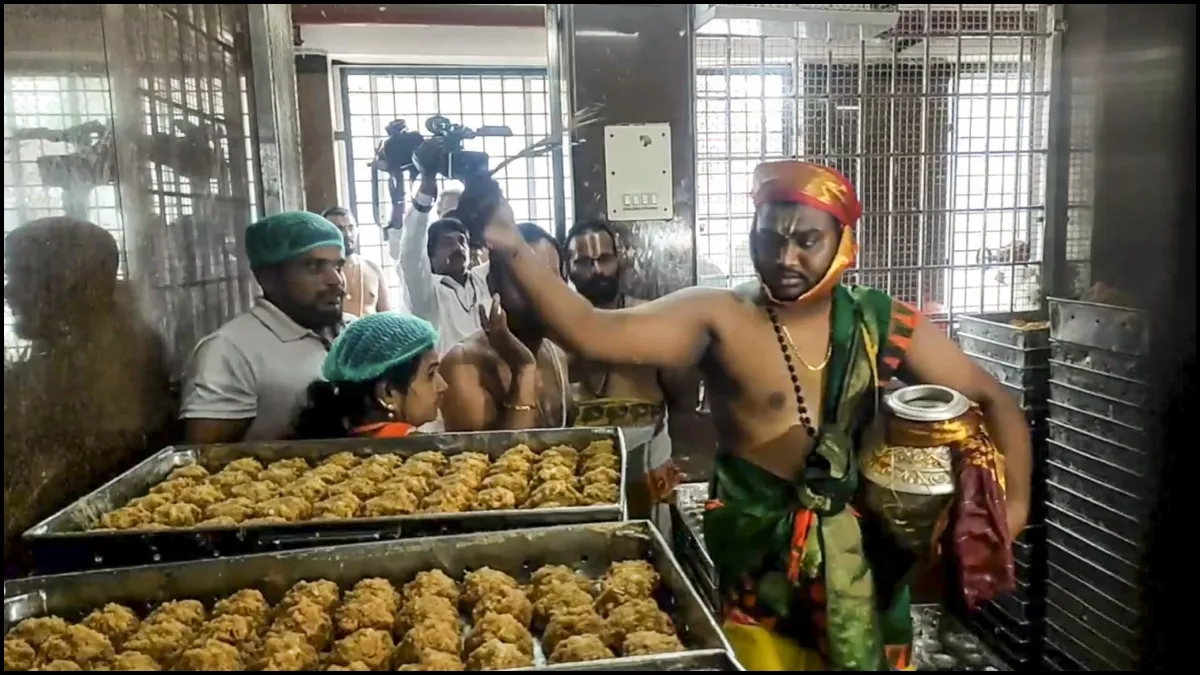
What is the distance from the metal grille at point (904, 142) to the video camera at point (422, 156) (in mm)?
327

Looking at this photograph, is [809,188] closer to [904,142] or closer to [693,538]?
[904,142]

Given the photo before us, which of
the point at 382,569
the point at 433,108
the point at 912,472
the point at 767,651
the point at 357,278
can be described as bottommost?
the point at 767,651

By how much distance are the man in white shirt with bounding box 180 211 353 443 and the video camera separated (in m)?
0.13

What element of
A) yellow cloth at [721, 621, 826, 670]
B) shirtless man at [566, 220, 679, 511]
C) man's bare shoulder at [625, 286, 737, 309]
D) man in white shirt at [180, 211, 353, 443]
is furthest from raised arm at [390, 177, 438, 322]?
yellow cloth at [721, 621, 826, 670]

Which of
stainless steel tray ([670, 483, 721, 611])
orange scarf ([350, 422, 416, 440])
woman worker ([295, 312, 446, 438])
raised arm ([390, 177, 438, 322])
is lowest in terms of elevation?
stainless steel tray ([670, 483, 721, 611])

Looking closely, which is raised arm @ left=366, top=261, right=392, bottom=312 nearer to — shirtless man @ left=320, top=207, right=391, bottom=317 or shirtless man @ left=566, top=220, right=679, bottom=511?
shirtless man @ left=320, top=207, right=391, bottom=317

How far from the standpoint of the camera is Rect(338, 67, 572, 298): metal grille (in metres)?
1.16

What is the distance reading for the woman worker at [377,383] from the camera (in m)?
1.25

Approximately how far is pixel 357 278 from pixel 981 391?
0.94 meters

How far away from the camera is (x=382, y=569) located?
39.3 inches

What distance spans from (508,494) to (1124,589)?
82 cm

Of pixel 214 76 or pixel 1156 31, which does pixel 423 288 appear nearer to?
pixel 214 76

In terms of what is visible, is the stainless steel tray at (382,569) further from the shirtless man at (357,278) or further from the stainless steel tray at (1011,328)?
the stainless steel tray at (1011,328)

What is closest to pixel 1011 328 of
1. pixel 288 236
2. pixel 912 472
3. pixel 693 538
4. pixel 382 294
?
pixel 912 472
